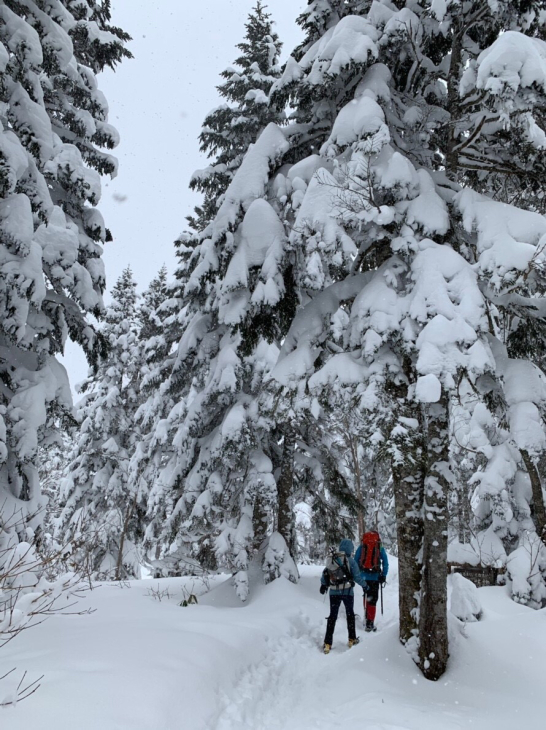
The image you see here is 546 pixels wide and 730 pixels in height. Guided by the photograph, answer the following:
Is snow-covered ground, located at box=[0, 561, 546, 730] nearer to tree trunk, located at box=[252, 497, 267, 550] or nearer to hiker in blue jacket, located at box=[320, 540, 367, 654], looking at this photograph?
hiker in blue jacket, located at box=[320, 540, 367, 654]

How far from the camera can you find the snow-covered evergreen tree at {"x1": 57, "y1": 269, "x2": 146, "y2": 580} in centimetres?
1909

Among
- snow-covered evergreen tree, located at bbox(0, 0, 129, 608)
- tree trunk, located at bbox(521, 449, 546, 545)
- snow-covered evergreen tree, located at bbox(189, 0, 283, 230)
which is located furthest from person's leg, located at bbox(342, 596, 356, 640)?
snow-covered evergreen tree, located at bbox(189, 0, 283, 230)

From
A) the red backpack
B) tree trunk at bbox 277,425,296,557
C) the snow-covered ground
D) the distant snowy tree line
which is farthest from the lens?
tree trunk at bbox 277,425,296,557

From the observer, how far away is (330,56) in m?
6.58

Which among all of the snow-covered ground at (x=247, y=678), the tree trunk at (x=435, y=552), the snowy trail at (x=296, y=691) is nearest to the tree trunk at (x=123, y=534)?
the snow-covered ground at (x=247, y=678)

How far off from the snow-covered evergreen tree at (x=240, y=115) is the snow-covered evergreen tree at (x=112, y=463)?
8869mm

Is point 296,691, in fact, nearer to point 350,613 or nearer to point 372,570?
point 350,613

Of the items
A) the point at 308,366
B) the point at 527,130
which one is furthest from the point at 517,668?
the point at 527,130

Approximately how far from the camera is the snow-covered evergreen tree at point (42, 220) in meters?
7.57

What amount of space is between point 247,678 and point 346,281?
5661 millimetres

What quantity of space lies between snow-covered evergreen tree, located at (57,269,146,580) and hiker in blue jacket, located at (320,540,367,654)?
39.2 feet

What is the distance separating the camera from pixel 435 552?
5750 millimetres

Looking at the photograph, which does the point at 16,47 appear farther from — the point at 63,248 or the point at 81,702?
the point at 81,702

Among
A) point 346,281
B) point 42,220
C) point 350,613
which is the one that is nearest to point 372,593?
point 350,613
